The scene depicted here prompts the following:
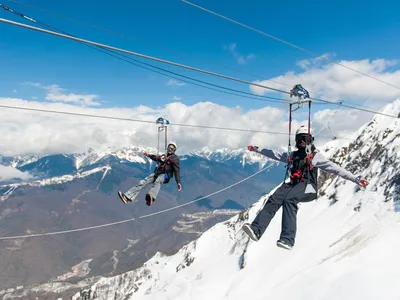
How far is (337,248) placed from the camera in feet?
Answer: 117

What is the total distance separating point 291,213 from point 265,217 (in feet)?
2.68

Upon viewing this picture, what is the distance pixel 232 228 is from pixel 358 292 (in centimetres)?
6406

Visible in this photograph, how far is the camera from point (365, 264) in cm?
2794

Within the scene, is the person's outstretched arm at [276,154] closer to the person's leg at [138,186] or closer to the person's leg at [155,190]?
the person's leg at [155,190]

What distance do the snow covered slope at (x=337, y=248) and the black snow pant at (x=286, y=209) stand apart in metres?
14.2

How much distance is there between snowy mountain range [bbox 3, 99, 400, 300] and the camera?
2709cm

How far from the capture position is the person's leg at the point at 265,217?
1043 centimetres

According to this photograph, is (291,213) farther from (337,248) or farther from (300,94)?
(337,248)

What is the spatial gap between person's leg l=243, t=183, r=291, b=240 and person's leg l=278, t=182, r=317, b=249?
8.3 inches

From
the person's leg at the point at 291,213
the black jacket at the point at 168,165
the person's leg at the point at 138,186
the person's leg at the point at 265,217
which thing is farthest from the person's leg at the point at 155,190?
the person's leg at the point at 291,213

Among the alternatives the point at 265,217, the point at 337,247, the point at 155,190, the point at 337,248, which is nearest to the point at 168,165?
the point at 155,190

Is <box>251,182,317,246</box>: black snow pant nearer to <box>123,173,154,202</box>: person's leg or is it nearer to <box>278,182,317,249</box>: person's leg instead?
<box>278,182,317,249</box>: person's leg

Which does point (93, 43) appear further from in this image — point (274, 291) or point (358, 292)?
point (274, 291)

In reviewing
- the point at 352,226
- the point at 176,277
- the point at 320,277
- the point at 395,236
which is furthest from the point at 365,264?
the point at 176,277
